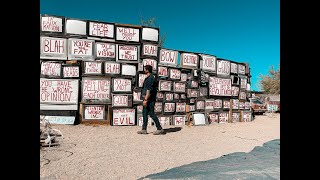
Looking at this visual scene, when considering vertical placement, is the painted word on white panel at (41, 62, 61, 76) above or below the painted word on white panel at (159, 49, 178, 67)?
below

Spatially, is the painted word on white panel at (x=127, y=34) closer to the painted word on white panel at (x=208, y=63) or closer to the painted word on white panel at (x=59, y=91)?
the painted word on white panel at (x=59, y=91)

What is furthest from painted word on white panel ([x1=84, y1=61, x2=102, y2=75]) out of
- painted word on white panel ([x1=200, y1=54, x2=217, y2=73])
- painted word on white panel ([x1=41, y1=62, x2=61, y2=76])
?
painted word on white panel ([x1=200, y1=54, x2=217, y2=73])

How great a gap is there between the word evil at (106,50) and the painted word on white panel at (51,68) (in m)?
1.46

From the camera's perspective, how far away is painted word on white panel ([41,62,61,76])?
8656mm

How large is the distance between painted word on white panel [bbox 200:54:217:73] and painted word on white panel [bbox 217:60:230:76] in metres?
0.30

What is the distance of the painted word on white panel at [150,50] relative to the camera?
962 cm

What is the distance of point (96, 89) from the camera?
29.5 ft

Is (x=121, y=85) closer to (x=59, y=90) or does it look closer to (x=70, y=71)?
(x=70, y=71)

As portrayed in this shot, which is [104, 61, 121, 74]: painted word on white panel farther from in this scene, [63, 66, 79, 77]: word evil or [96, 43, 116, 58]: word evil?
[63, 66, 79, 77]: word evil

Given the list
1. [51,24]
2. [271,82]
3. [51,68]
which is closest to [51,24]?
[51,24]

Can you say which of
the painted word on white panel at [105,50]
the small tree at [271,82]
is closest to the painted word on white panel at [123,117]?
the painted word on white panel at [105,50]
